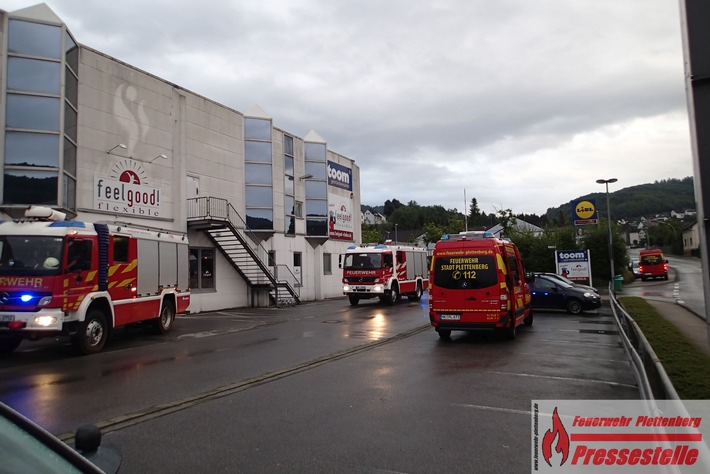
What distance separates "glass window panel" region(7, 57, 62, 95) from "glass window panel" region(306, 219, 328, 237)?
54.7 feet

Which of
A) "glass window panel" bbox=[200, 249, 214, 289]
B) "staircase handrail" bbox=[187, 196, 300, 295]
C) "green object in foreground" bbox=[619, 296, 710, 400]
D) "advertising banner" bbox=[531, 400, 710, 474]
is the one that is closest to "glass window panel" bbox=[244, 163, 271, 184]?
"staircase handrail" bbox=[187, 196, 300, 295]

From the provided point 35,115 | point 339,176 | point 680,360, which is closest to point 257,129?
point 339,176

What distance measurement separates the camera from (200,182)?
23.0 meters

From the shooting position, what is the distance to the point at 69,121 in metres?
16.7

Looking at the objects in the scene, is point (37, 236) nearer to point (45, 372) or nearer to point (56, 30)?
point (45, 372)

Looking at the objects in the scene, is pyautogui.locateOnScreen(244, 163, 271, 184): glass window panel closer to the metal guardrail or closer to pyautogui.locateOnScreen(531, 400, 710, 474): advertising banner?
the metal guardrail

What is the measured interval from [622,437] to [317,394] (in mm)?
3867

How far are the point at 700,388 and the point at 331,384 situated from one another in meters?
4.96

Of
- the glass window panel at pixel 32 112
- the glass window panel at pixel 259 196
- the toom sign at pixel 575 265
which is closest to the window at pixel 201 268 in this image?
the glass window panel at pixel 259 196

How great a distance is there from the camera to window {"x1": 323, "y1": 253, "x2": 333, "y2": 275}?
1283 inches

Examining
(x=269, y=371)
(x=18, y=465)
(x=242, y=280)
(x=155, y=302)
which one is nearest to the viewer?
(x=18, y=465)

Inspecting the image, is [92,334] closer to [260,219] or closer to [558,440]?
[558,440]

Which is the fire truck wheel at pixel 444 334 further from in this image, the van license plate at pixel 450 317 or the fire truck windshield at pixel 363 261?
the fire truck windshield at pixel 363 261

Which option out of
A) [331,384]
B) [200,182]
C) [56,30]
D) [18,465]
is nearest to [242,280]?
[200,182]
